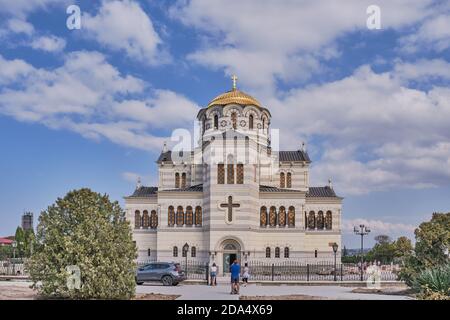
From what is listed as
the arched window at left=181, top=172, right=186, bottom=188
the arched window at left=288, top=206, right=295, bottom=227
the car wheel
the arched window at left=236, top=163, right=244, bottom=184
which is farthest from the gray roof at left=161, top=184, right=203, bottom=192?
the car wheel

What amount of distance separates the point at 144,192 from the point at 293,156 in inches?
577

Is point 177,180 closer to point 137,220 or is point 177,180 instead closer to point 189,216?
point 137,220

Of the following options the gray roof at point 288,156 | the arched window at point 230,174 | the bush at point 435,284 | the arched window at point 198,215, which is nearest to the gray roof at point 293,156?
the gray roof at point 288,156

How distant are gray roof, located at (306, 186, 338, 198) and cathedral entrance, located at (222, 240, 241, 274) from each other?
953 centimetres

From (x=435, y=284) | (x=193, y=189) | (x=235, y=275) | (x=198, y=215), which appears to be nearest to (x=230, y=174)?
(x=193, y=189)

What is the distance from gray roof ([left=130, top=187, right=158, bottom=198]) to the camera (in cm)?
4742

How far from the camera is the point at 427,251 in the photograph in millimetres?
21438

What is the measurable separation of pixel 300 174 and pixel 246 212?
32.1 ft

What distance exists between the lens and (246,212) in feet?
134

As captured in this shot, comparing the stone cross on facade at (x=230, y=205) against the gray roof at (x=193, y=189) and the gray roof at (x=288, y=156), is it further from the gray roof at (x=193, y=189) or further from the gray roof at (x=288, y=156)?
the gray roof at (x=288, y=156)

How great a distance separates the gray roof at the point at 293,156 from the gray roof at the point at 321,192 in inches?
114
